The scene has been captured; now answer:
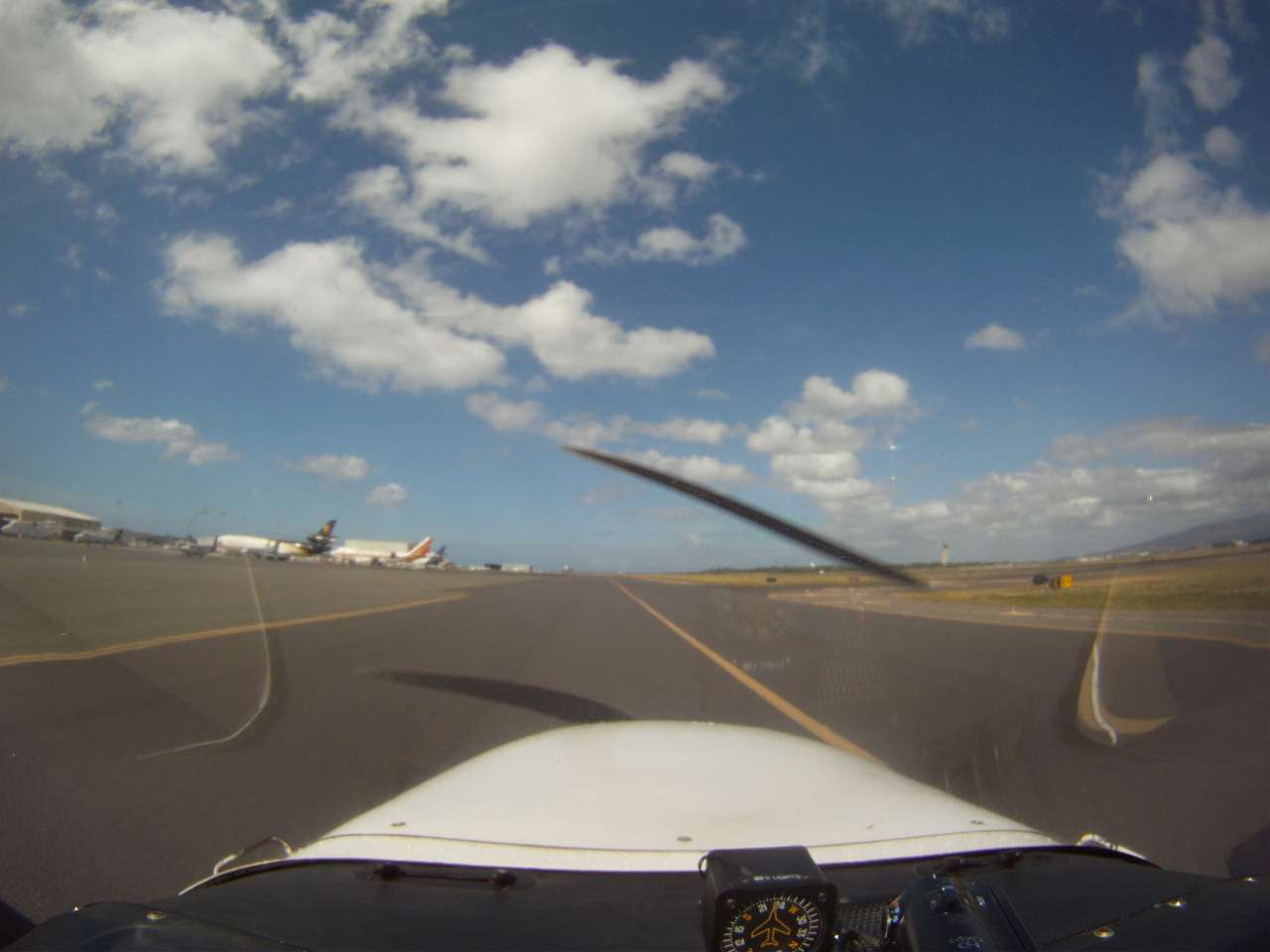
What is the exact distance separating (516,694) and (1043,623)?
1422cm

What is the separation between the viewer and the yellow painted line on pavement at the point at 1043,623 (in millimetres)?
12170

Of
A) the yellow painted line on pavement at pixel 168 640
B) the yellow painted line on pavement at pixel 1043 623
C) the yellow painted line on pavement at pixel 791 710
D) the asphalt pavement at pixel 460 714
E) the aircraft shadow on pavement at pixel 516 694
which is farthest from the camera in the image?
the yellow painted line on pavement at pixel 1043 623

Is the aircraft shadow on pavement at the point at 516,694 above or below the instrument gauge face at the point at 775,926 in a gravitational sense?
below

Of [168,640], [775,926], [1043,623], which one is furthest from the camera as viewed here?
[1043,623]

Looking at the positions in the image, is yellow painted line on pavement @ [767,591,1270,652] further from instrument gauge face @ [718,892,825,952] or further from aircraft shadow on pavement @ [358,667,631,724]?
instrument gauge face @ [718,892,825,952]

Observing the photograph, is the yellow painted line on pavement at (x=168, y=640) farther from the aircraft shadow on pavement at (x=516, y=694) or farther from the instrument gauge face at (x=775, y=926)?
the instrument gauge face at (x=775, y=926)

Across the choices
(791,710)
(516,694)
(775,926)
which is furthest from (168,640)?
(775,926)

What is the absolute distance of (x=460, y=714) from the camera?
26.4ft

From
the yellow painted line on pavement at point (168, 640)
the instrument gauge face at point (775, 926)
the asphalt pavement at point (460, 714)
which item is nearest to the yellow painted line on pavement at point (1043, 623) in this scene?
the asphalt pavement at point (460, 714)

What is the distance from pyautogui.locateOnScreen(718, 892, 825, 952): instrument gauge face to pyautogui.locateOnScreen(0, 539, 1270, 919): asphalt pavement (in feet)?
3.68

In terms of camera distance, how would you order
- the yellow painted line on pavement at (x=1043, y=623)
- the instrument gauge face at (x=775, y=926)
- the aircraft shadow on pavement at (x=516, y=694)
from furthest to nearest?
1. the yellow painted line on pavement at (x=1043, y=623)
2. the aircraft shadow on pavement at (x=516, y=694)
3. the instrument gauge face at (x=775, y=926)

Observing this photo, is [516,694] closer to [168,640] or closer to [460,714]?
[460,714]

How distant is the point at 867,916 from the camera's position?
80.8 inches

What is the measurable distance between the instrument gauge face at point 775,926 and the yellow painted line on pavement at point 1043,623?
40.8 feet
